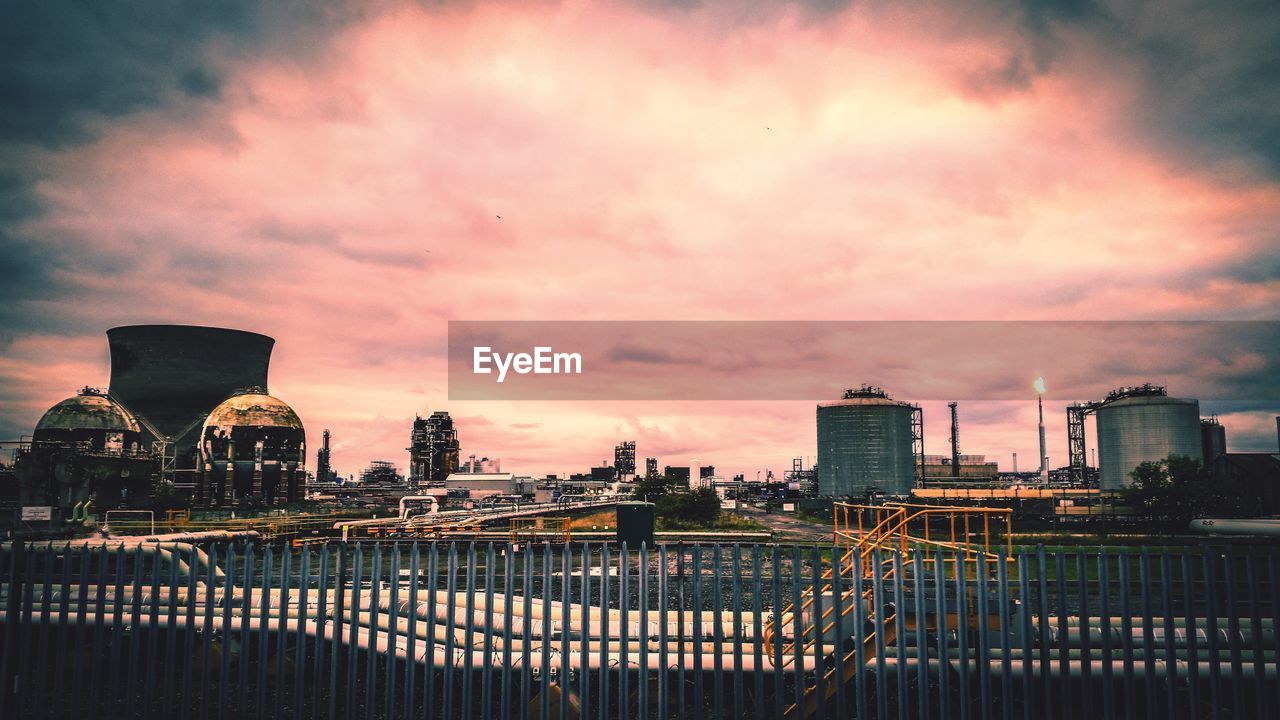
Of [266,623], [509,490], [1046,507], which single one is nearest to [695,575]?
[266,623]

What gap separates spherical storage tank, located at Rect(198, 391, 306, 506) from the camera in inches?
3533

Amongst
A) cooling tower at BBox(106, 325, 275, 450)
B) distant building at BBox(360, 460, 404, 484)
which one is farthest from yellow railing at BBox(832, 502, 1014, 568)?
distant building at BBox(360, 460, 404, 484)

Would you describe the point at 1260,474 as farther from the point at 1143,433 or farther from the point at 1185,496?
the point at 1143,433

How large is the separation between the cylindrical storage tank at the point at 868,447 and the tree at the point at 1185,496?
7013 cm

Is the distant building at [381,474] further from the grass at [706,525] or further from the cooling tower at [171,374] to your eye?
the grass at [706,525]

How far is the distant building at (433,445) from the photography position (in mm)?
131875

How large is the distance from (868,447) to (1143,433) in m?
39.6

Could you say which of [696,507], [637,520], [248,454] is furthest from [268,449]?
[637,520]

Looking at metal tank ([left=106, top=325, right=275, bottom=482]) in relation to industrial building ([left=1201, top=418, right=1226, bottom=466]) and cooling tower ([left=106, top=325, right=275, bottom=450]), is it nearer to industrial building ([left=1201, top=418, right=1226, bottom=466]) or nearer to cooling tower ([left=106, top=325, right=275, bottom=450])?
cooling tower ([left=106, top=325, right=275, bottom=450])

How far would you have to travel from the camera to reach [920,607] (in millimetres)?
7559

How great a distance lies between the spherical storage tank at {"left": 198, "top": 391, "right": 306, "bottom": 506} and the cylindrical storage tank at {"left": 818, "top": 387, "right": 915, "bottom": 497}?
81514 mm

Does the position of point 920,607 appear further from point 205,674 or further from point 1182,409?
point 1182,409

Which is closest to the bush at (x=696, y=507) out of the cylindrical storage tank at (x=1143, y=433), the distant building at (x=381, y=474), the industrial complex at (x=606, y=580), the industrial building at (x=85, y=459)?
the industrial complex at (x=606, y=580)

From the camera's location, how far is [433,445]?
432 feet
